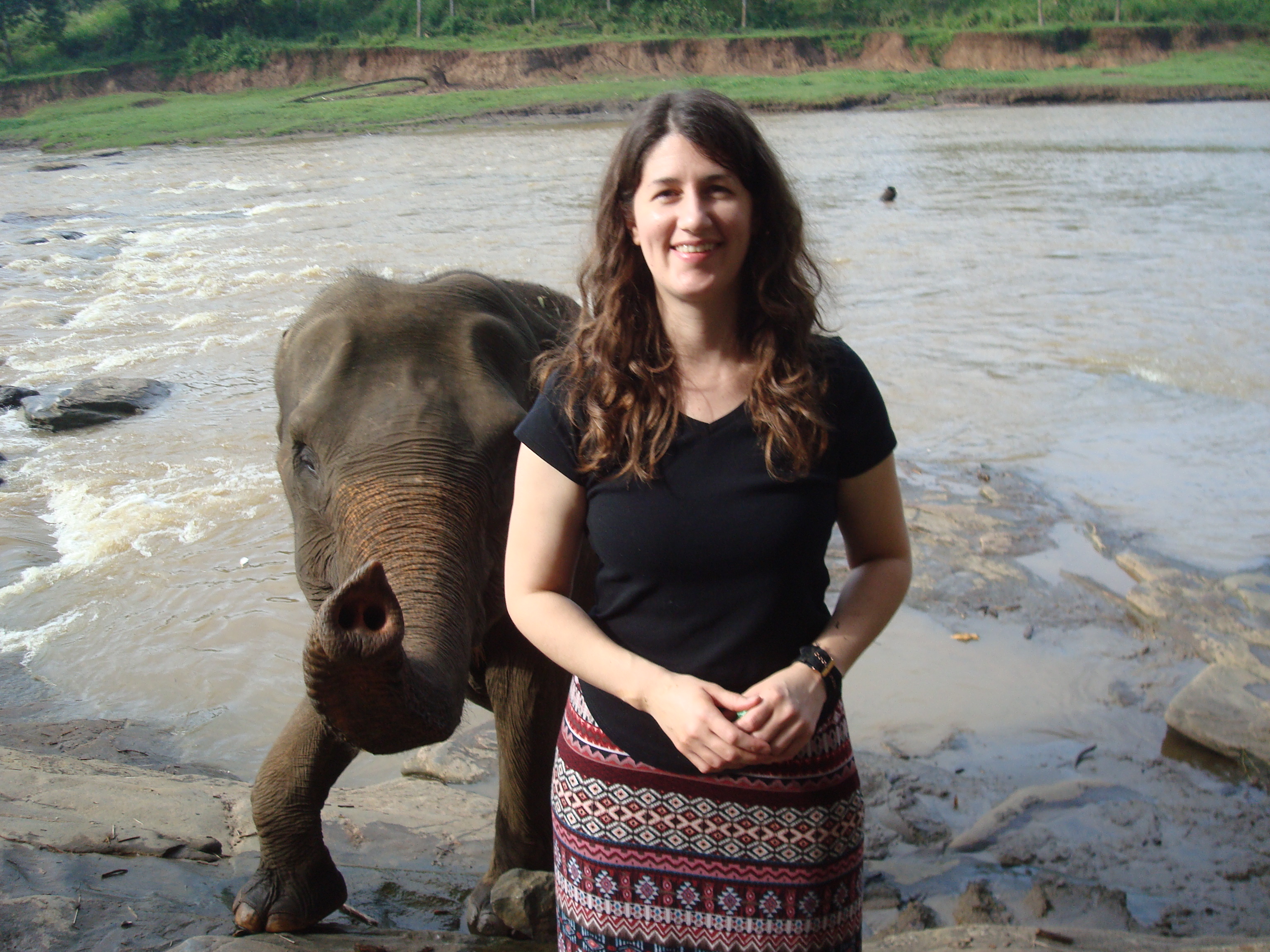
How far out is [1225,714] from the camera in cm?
426

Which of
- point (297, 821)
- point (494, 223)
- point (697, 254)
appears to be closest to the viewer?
point (697, 254)

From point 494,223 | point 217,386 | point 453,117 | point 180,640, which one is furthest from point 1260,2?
point 180,640

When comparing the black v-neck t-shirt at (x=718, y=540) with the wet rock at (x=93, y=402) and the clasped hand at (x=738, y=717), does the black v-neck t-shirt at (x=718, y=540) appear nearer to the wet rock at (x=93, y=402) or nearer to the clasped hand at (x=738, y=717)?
the clasped hand at (x=738, y=717)

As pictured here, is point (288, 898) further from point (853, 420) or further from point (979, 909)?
point (853, 420)

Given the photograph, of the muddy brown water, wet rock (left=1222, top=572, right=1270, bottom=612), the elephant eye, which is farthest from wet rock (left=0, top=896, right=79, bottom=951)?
wet rock (left=1222, top=572, right=1270, bottom=612)

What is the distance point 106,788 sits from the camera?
3990 millimetres

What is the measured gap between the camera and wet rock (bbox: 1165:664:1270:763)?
4133mm

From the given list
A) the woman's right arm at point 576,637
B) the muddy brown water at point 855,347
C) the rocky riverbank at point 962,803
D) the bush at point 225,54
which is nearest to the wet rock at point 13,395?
the muddy brown water at point 855,347

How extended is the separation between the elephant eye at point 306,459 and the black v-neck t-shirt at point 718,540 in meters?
1.37

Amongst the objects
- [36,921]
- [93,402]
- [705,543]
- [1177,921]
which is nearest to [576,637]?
[705,543]

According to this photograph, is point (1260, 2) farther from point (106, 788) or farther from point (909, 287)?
point (106, 788)

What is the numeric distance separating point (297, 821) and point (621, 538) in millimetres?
1845

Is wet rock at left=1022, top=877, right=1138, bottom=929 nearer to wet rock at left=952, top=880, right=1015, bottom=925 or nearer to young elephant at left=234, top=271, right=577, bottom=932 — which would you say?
wet rock at left=952, top=880, right=1015, bottom=925

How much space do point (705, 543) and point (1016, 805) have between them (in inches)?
102
